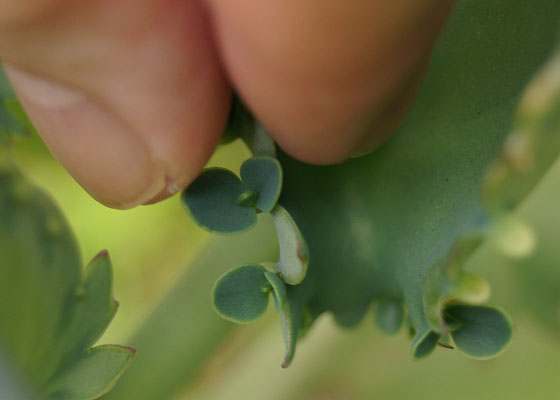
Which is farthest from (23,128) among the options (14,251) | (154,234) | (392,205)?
(154,234)

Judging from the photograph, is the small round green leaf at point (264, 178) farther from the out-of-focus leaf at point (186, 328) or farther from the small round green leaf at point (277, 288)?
the out-of-focus leaf at point (186, 328)

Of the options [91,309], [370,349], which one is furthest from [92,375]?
[370,349]

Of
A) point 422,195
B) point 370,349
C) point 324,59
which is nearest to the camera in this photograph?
point 324,59

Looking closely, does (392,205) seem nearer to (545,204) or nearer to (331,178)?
(331,178)

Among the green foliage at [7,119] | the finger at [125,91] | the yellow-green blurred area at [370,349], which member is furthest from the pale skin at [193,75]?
the yellow-green blurred area at [370,349]

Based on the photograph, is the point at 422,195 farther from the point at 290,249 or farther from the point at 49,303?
the point at 49,303

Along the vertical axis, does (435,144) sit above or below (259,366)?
above
